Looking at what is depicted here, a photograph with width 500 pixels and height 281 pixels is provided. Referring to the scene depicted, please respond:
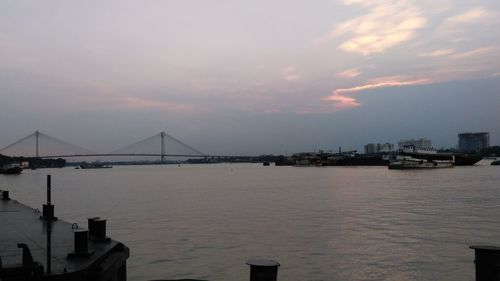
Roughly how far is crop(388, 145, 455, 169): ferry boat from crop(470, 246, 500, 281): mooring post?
128771mm

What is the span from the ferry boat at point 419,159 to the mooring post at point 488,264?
12877 centimetres

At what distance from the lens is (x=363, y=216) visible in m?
27.4

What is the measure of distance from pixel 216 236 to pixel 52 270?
44.0ft

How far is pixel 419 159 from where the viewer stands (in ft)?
453

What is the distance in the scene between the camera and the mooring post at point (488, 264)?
8547 mm

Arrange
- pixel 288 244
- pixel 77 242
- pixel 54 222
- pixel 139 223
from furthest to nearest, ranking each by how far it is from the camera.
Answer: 1. pixel 139 223
2. pixel 288 244
3. pixel 54 222
4. pixel 77 242

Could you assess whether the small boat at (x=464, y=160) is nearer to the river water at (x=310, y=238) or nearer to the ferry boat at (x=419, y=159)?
the ferry boat at (x=419, y=159)

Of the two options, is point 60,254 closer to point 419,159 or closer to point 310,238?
point 310,238

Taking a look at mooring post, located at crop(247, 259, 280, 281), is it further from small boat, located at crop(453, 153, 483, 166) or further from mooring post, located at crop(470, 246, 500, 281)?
small boat, located at crop(453, 153, 483, 166)

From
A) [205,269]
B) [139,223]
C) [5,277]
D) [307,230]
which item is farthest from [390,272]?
[139,223]

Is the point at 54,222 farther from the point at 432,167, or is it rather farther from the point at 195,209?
the point at 432,167

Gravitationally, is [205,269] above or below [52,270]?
below

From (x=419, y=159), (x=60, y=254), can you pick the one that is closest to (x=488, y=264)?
(x=60, y=254)

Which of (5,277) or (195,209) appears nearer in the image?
(5,277)
